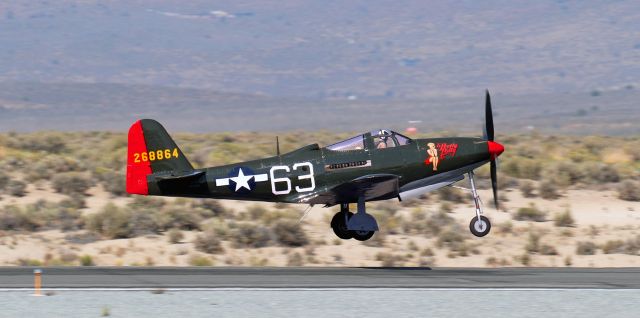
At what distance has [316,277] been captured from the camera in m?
20.0

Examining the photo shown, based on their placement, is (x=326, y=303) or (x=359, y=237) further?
(x=359, y=237)

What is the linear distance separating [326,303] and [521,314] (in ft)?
9.28

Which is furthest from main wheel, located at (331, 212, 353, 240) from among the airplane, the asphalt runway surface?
the asphalt runway surface

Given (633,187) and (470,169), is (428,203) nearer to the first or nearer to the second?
(633,187)

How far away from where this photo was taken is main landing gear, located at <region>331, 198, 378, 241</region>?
2319 cm

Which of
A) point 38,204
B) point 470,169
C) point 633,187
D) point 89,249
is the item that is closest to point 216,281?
point 470,169

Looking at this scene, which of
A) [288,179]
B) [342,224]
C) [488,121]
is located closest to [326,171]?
[288,179]

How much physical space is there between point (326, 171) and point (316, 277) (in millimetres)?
4013

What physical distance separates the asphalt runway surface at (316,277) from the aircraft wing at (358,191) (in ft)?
6.48

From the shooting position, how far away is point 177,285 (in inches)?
725

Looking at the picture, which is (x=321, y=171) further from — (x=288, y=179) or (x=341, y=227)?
(x=341, y=227)

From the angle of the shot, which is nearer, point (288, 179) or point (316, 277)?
point (316, 277)

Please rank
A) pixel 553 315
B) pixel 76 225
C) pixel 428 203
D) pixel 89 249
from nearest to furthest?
pixel 553 315, pixel 89 249, pixel 76 225, pixel 428 203

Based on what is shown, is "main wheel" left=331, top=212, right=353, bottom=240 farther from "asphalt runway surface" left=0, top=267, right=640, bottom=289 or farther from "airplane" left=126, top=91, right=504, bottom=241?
"asphalt runway surface" left=0, top=267, right=640, bottom=289
